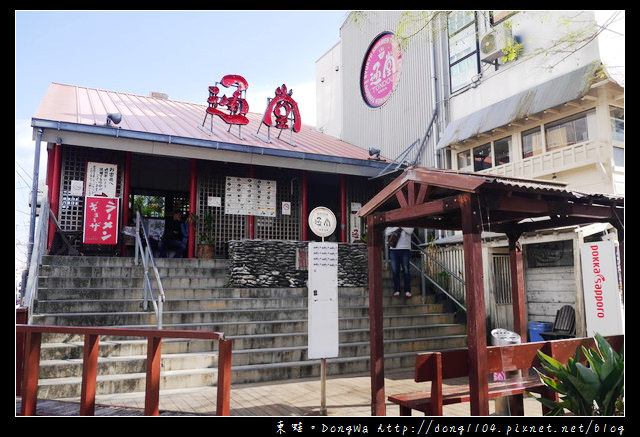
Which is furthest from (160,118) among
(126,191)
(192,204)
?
(192,204)

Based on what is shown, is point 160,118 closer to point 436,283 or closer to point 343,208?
point 343,208

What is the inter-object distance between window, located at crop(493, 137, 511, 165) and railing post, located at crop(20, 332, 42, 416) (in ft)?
32.4

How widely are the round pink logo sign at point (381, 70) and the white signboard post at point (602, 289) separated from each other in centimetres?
969

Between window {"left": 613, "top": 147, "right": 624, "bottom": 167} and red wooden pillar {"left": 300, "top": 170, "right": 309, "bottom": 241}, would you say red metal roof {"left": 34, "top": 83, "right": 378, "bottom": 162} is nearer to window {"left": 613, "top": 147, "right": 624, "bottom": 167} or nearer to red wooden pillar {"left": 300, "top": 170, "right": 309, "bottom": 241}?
red wooden pillar {"left": 300, "top": 170, "right": 309, "bottom": 241}

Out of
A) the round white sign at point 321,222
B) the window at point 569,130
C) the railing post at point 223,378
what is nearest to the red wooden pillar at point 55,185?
the round white sign at point 321,222

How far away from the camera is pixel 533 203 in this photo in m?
5.39

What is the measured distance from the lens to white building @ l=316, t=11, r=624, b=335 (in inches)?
344

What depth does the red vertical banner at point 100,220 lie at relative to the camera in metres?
11.2

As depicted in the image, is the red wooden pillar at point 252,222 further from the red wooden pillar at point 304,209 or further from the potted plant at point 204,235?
the red wooden pillar at point 304,209

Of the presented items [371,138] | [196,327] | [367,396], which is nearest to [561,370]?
[367,396]

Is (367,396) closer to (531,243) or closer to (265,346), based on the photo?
(265,346)

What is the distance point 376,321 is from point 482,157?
24.3ft

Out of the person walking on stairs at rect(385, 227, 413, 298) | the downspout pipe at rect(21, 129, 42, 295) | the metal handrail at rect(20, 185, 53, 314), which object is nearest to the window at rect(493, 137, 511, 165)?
the person walking on stairs at rect(385, 227, 413, 298)

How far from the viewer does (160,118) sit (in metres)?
13.5
